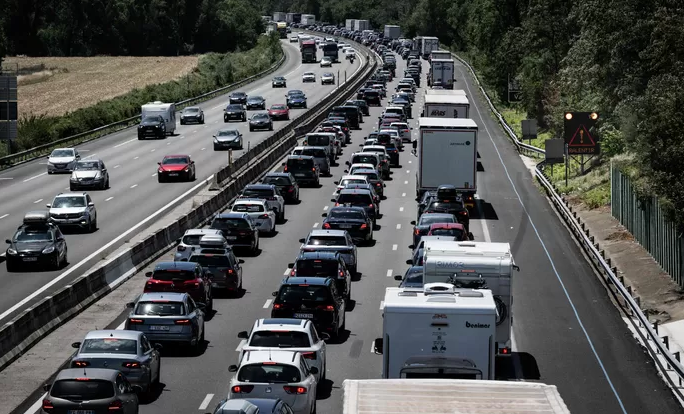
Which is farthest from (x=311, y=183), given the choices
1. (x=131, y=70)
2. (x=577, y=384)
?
(x=131, y=70)

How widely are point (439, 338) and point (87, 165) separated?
41409 millimetres

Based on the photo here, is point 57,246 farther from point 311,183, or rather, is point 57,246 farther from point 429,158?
point 311,183

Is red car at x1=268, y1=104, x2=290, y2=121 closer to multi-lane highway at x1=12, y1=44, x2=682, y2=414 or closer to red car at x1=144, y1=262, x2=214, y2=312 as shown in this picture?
multi-lane highway at x1=12, y1=44, x2=682, y2=414

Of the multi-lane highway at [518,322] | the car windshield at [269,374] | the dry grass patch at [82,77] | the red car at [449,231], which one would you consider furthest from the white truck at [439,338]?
the dry grass patch at [82,77]

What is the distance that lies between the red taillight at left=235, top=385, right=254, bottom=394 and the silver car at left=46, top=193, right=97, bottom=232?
26.8 m

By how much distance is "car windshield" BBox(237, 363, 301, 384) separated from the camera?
72.1 feet

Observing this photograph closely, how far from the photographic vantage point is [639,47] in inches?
2285

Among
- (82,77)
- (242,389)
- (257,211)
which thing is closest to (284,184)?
(257,211)

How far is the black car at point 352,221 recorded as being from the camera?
1804 inches

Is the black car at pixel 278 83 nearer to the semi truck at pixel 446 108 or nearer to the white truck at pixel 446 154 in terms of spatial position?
the semi truck at pixel 446 108

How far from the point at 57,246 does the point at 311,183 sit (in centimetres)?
2450

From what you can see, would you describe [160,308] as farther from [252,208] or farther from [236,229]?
[252,208]

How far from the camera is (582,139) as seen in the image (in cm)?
6006

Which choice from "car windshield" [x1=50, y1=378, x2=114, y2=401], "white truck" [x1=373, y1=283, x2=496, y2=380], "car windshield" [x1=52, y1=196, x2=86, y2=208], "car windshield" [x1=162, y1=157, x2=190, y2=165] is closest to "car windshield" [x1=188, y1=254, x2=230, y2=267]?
"car windshield" [x1=52, y1=196, x2=86, y2=208]
